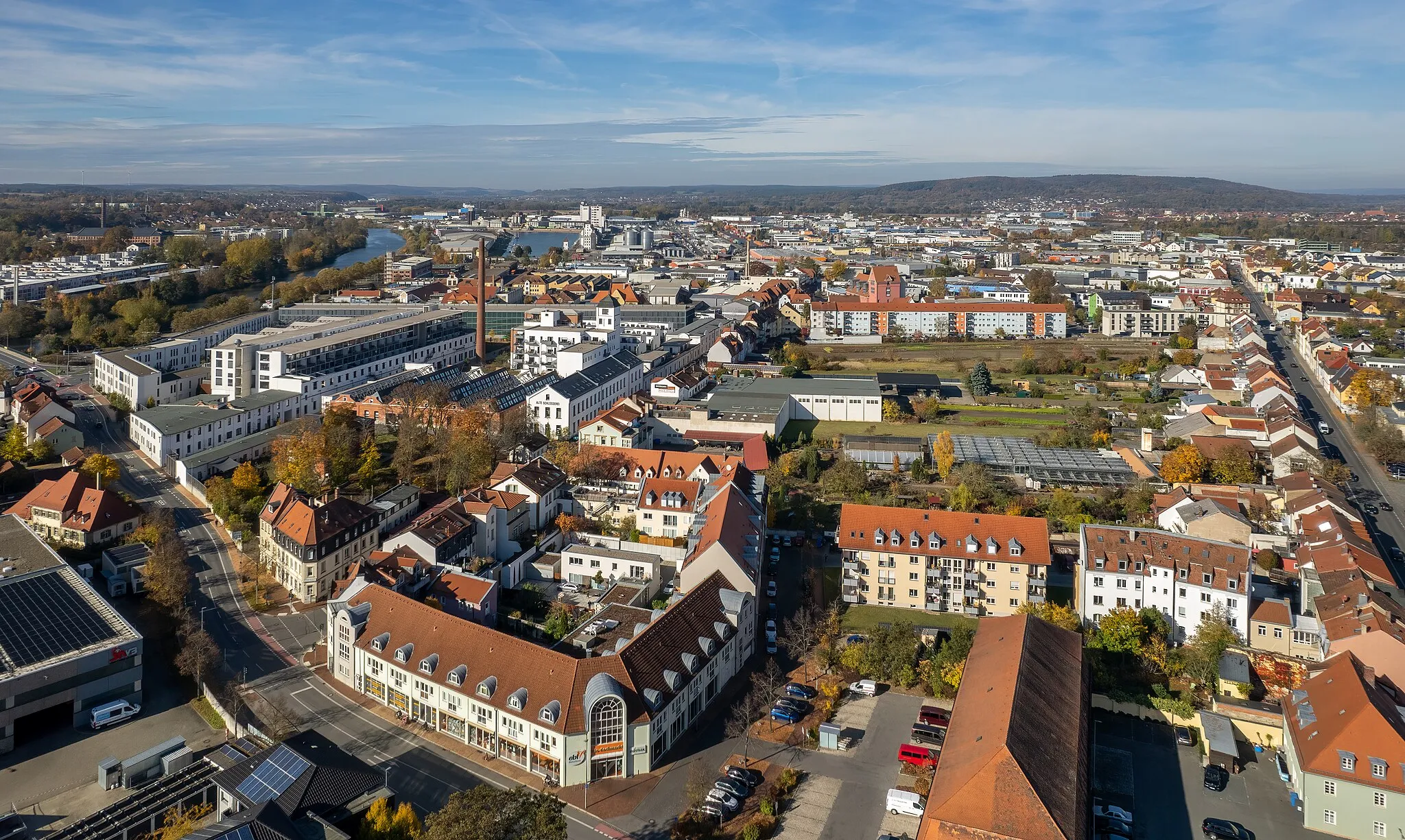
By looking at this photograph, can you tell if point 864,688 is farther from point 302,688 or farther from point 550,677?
point 302,688

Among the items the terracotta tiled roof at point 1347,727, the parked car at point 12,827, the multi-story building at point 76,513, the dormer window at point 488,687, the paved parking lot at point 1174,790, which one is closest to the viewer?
the parked car at point 12,827

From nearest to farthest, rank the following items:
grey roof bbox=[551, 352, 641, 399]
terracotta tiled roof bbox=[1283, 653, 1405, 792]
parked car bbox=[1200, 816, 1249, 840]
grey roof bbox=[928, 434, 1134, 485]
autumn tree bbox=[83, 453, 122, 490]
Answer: parked car bbox=[1200, 816, 1249, 840], terracotta tiled roof bbox=[1283, 653, 1405, 792], autumn tree bbox=[83, 453, 122, 490], grey roof bbox=[928, 434, 1134, 485], grey roof bbox=[551, 352, 641, 399]

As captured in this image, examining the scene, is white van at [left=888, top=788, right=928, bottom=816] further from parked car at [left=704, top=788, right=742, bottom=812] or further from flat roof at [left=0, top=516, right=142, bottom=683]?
flat roof at [left=0, top=516, right=142, bottom=683]

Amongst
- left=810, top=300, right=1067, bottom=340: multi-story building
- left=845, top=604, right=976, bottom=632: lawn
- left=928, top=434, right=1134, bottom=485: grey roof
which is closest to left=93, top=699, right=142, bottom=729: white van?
left=845, top=604, right=976, bottom=632: lawn

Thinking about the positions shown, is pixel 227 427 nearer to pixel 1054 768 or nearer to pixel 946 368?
pixel 1054 768

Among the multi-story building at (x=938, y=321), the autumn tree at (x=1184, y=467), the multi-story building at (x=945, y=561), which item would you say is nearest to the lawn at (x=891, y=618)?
the multi-story building at (x=945, y=561)

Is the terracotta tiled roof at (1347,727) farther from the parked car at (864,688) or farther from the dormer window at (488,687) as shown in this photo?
the dormer window at (488,687)
